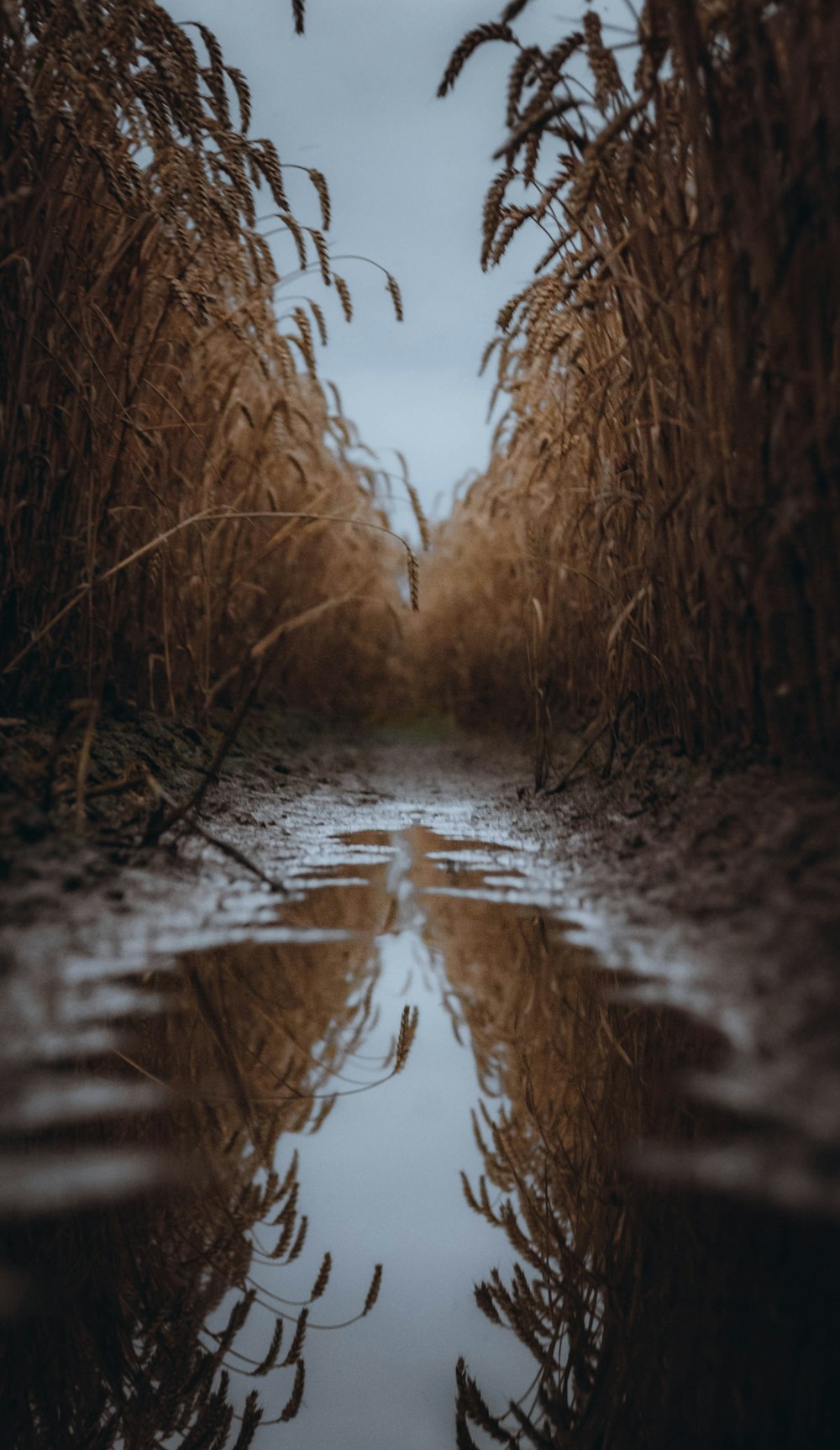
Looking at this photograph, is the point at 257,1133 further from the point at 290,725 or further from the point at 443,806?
the point at 290,725

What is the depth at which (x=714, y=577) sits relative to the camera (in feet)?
4.33

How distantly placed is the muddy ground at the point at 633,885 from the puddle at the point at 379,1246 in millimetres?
34

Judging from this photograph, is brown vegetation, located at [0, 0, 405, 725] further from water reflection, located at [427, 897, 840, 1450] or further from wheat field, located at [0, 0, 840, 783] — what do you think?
water reflection, located at [427, 897, 840, 1450]

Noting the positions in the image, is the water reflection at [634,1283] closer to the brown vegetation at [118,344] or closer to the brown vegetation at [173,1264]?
the brown vegetation at [173,1264]

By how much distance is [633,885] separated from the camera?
1262 millimetres

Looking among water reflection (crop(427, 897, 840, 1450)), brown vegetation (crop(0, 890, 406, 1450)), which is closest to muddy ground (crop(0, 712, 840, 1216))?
water reflection (crop(427, 897, 840, 1450))

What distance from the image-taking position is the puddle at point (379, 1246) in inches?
19.6

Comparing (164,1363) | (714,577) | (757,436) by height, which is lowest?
(164,1363)

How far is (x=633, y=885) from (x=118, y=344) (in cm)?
119

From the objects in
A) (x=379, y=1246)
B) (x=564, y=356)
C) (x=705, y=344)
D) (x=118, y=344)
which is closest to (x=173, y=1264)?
(x=379, y=1246)

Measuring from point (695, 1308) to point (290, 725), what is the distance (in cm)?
314

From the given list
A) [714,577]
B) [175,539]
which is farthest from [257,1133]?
Result: [175,539]

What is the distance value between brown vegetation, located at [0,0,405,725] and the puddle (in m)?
0.55

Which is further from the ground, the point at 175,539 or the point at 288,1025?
the point at 175,539
